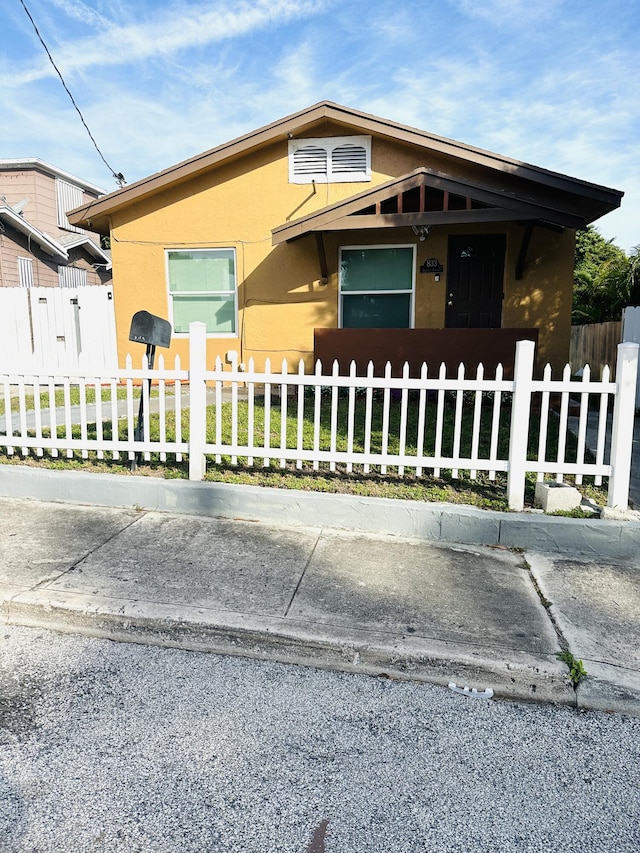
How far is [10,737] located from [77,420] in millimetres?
5273

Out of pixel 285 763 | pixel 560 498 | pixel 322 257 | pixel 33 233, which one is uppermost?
pixel 33 233

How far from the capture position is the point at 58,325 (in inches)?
426

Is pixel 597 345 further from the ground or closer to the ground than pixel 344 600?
further from the ground

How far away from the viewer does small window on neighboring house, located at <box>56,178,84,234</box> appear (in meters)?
26.0

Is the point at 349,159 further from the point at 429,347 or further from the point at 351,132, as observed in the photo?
the point at 429,347

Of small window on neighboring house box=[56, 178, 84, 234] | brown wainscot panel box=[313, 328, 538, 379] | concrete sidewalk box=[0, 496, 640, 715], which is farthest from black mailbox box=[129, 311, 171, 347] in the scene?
small window on neighboring house box=[56, 178, 84, 234]

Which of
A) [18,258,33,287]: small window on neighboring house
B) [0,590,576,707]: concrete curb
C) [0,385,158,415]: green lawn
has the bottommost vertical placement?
[0,590,576,707]: concrete curb

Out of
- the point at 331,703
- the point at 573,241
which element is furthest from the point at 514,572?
the point at 573,241

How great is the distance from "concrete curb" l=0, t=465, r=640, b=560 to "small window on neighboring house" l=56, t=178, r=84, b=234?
24.1m

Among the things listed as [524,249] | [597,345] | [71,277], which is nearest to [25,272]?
[71,277]

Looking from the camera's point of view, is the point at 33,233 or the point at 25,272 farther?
the point at 25,272

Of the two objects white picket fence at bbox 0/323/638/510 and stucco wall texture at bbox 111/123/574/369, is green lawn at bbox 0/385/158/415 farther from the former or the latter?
white picket fence at bbox 0/323/638/510

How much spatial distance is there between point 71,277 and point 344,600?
946 inches

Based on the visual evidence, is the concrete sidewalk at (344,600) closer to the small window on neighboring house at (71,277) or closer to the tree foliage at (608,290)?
the tree foliage at (608,290)
